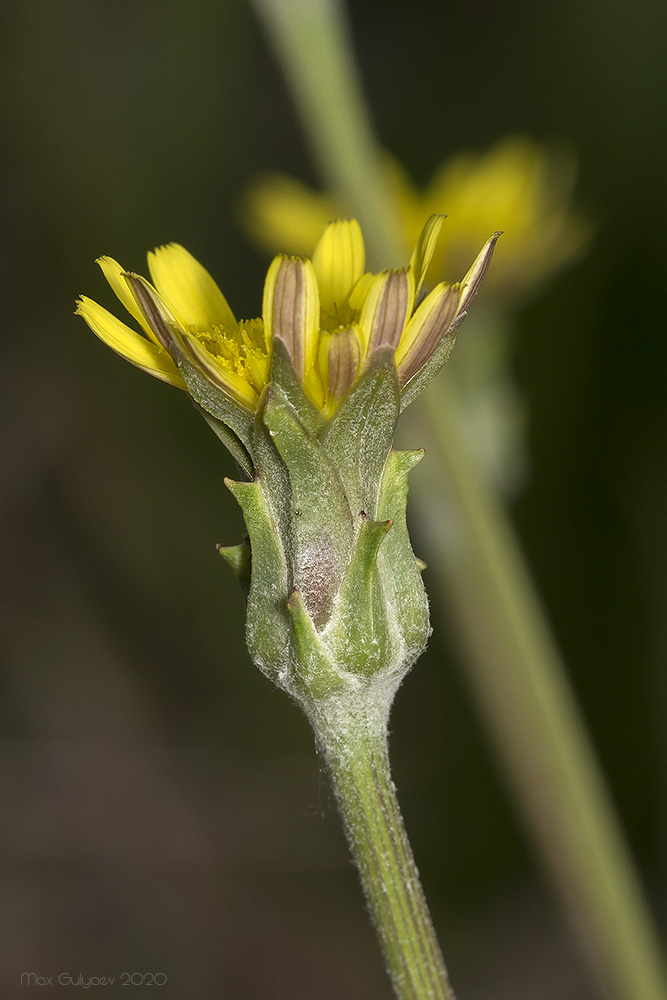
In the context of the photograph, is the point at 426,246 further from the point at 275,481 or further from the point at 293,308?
the point at 275,481

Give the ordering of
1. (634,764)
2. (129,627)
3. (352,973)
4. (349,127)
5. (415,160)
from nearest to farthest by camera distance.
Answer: (349,127) < (634,764) < (352,973) < (129,627) < (415,160)

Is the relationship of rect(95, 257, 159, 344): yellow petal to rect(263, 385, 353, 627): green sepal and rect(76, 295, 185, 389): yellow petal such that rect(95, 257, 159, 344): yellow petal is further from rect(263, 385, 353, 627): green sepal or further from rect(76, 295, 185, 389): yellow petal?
rect(263, 385, 353, 627): green sepal

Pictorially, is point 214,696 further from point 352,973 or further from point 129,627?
point 352,973

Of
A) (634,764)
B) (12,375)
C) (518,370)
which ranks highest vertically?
(12,375)

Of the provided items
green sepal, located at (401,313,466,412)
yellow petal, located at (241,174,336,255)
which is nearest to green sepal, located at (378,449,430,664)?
green sepal, located at (401,313,466,412)

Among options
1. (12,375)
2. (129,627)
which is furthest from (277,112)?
(129,627)

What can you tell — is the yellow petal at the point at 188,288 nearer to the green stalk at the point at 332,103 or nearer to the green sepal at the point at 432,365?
the green sepal at the point at 432,365
